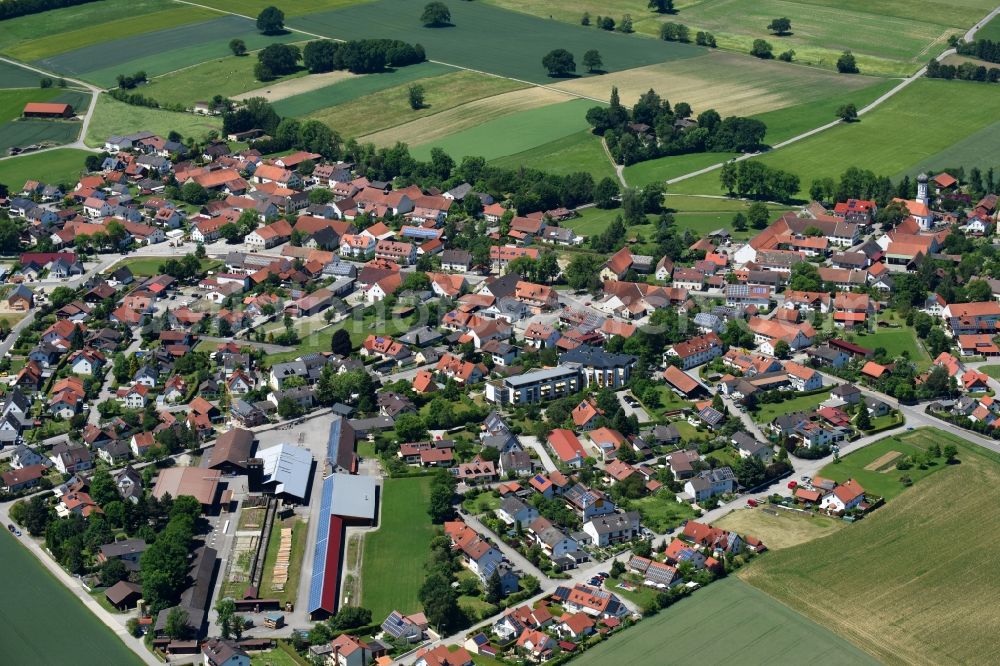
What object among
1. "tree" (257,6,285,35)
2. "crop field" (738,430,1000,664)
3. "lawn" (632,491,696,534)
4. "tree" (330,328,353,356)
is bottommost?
"crop field" (738,430,1000,664)

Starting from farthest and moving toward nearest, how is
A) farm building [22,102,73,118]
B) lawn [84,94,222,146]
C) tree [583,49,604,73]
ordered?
tree [583,49,604,73], farm building [22,102,73,118], lawn [84,94,222,146]

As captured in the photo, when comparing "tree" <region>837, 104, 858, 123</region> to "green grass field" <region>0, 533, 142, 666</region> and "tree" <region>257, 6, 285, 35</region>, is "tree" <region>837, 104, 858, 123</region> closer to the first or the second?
"tree" <region>257, 6, 285, 35</region>

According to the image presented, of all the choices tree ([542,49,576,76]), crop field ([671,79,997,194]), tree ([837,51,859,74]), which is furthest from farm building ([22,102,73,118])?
tree ([837,51,859,74])

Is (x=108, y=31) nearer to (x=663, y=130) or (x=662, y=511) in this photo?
(x=663, y=130)

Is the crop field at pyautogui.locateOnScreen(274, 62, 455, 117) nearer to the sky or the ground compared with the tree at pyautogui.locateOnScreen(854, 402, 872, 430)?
nearer to the sky

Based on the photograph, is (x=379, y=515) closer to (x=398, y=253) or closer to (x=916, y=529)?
(x=916, y=529)

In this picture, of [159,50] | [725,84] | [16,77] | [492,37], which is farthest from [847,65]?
[16,77]

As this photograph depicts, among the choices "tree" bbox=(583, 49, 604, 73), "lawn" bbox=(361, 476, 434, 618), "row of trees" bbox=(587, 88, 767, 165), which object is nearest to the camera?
"lawn" bbox=(361, 476, 434, 618)

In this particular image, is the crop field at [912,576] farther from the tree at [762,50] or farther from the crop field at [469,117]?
the tree at [762,50]
